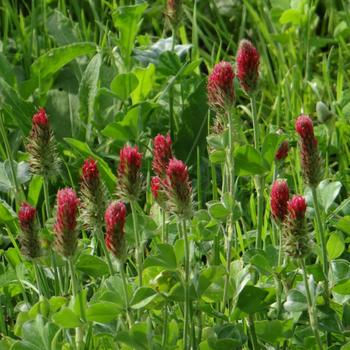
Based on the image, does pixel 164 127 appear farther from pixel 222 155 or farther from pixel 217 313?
pixel 217 313

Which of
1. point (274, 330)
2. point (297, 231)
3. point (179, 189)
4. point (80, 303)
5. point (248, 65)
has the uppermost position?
point (248, 65)

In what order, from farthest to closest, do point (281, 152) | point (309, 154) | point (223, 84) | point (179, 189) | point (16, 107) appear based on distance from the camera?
point (16, 107) → point (281, 152) → point (223, 84) → point (309, 154) → point (179, 189)

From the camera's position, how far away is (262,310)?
2055 millimetres

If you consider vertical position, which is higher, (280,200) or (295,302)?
(280,200)

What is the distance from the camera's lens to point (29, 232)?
1.95 metres

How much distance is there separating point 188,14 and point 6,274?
6.14ft

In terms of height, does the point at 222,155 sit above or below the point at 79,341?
above

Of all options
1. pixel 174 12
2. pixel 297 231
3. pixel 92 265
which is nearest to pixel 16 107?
pixel 174 12

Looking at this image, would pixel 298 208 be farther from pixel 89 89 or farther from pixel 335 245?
pixel 89 89

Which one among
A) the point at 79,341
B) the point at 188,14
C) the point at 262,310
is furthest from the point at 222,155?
the point at 188,14

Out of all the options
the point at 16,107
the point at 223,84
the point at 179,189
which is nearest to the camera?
the point at 179,189

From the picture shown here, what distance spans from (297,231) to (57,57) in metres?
1.64

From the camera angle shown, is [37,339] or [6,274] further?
[6,274]

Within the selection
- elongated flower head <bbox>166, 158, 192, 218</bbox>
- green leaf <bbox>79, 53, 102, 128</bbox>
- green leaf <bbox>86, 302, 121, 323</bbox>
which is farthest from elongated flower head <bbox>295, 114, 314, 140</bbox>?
green leaf <bbox>79, 53, 102, 128</bbox>
